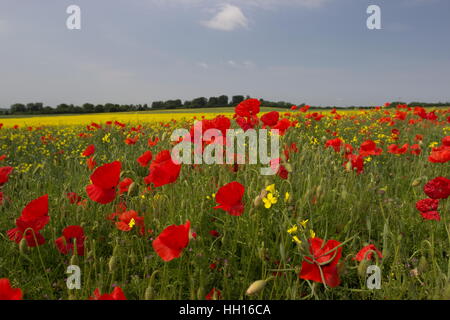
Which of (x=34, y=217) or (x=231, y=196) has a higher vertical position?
(x=231, y=196)

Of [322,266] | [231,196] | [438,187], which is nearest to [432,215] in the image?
[438,187]

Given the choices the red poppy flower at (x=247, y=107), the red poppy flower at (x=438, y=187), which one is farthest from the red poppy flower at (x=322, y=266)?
the red poppy flower at (x=247, y=107)

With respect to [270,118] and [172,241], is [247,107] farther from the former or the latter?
[172,241]

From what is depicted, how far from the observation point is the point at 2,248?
1.81 meters

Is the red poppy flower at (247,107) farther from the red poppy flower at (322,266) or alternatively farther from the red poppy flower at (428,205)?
the red poppy flower at (322,266)

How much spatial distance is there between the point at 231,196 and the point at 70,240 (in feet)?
3.35

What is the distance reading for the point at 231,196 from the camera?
1.35 metres

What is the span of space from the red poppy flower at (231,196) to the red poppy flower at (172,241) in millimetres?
255

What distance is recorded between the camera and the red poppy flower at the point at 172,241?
3.62 ft

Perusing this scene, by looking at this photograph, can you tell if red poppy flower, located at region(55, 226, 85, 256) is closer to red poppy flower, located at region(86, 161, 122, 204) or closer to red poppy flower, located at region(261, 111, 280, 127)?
red poppy flower, located at region(86, 161, 122, 204)

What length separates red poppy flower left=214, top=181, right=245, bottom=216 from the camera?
133cm
